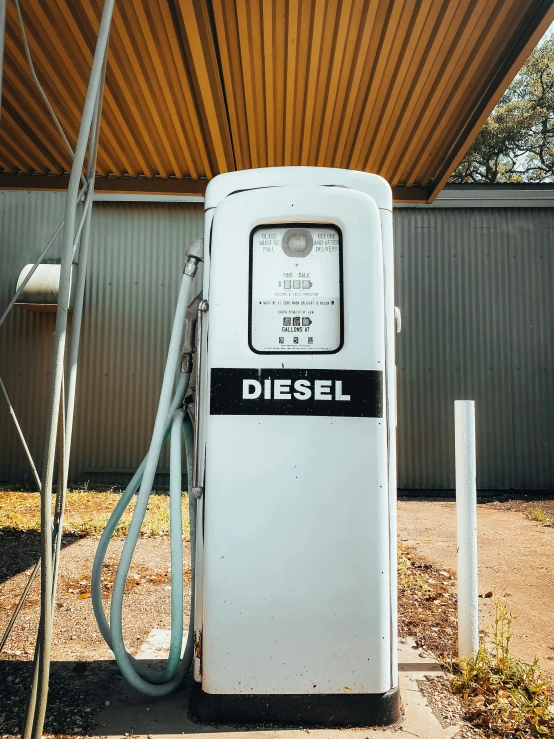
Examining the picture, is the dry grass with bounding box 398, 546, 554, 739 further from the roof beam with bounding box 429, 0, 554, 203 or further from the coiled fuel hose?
the roof beam with bounding box 429, 0, 554, 203

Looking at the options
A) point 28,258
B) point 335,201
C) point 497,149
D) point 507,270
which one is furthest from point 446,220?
point 497,149

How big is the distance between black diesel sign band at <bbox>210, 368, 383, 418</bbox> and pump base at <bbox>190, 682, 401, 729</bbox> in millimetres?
1044

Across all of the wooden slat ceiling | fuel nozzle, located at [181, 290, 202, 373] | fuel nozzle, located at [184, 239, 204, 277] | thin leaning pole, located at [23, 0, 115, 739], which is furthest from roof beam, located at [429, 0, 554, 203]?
thin leaning pole, located at [23, 0, 115, 739]

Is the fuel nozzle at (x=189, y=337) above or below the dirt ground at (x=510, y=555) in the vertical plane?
above

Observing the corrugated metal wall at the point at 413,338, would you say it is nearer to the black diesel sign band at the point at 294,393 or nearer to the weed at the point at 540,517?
the weed at the point at 540,517

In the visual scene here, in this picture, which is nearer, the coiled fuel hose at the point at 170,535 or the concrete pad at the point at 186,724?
the concrete pad at the point at 186,724

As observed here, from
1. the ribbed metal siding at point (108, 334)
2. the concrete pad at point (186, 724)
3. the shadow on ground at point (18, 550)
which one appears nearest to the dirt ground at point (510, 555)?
the concrete pad at point (186, 724)

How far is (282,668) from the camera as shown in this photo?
2.19m

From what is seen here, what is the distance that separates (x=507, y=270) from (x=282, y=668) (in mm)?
7784

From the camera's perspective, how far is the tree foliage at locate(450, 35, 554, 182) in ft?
64.6

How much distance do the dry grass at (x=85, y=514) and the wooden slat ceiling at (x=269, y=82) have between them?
3231mm

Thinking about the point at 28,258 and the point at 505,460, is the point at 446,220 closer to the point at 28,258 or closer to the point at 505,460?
the point at 505,460

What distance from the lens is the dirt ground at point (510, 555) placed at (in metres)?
3.35

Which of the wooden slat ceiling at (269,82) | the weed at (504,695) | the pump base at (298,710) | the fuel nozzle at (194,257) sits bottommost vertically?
the weed at (504,695)
